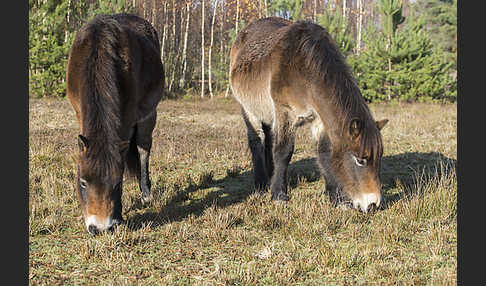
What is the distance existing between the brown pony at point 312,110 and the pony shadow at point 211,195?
0.50 meters

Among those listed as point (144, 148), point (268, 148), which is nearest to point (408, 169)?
point (268, 148)

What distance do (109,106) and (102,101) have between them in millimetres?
79

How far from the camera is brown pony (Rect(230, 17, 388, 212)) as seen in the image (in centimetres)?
410

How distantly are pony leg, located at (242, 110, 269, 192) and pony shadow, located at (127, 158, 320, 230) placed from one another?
200mm

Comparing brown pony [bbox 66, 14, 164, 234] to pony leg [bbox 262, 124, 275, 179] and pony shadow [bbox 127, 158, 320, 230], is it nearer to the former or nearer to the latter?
pony shadow [bbox 127, 158, 320, 230]

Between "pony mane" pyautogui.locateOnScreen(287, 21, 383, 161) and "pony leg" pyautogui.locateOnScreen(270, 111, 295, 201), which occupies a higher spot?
"pony mane" pyautogui.locateOnScreen(287, 21, 383, 161)

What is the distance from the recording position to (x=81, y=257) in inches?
136

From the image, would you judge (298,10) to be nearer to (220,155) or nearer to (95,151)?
(220,155)

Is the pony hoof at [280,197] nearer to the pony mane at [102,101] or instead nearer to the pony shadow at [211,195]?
the pony shadow at [211,195]

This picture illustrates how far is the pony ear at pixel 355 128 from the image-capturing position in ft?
13.2

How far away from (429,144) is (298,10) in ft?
44.4

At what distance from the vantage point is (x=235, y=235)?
13.1 feet

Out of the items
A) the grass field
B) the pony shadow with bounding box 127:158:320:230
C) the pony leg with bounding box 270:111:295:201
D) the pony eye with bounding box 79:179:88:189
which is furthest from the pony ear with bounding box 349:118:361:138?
the pony eye with bounding box 79:179:88:189

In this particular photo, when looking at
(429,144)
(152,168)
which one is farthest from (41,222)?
(429,144)
